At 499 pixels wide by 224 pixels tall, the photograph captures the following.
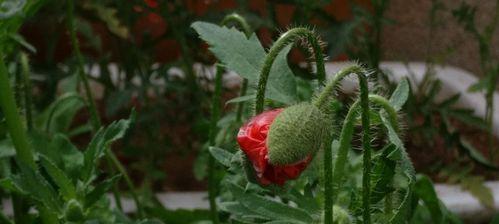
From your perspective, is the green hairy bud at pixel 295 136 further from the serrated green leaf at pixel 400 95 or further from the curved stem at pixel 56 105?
the curved stem at pixel 56 105

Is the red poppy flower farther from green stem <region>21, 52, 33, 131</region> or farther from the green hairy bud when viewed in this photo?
green stem <region>21, 52, 33, 131</region>

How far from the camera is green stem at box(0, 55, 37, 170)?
2.96ft

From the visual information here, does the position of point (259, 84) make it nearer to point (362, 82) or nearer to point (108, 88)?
point (362, 82)

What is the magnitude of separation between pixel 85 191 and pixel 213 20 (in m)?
0.63

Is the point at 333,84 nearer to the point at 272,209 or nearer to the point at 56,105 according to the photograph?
the point at 272,209

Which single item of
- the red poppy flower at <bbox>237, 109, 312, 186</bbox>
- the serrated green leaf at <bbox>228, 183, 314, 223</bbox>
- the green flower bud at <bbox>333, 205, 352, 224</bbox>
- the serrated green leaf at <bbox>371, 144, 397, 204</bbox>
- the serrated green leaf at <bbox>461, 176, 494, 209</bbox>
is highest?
the red poppy flower at <bbox>237, 109, 312, 186</bbox>

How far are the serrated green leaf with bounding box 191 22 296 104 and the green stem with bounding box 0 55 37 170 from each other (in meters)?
0.20

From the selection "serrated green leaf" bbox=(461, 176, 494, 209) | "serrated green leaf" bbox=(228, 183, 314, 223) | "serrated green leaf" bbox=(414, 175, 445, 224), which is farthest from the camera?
"serrated green leaf" bbox=(461, 176, 494, 209)

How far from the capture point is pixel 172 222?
1211 mm

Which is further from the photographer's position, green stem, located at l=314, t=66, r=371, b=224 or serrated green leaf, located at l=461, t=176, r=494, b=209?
serrated green leaf, located at l=461, t=176, r=494, b=209

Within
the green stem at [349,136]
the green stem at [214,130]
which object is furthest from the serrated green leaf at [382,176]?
the green stem at [214,130]

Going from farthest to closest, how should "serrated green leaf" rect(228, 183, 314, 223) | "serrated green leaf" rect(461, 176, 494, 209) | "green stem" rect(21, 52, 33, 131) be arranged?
1. "serrated green leaf" rect(461, 176, 494, 209)
2. "green stem" rect(21, 52, 33, 131)
3. "serrated green leaf" rect(228, 183, 314, 223)

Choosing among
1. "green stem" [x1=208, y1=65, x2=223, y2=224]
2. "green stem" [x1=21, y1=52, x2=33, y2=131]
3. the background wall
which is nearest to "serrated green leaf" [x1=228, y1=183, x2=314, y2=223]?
"green stem" [x1=208, y1=65, x2=223, y2=224]

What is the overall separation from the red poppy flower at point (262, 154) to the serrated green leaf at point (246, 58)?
8 cm
